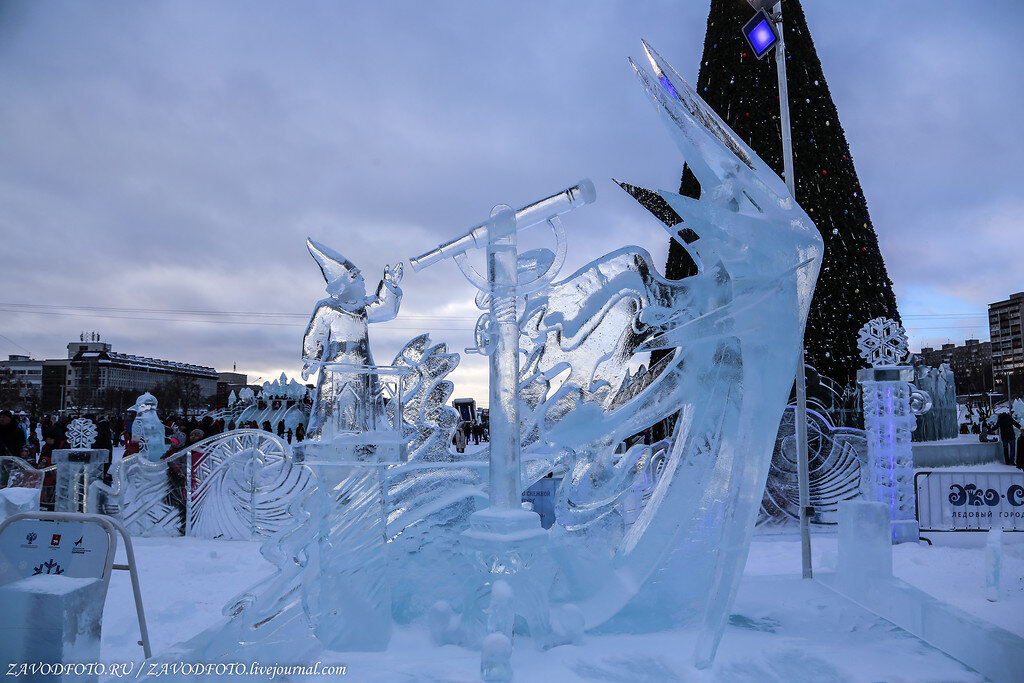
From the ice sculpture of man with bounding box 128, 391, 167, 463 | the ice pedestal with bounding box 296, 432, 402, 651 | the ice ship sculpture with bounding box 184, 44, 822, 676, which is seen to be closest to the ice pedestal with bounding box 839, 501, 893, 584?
the ice ship sculpture with bounding box 184, 44, 822, 676

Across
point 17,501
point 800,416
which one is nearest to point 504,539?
point 800,416

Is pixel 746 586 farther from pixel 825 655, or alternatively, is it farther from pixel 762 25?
pixel 762 25

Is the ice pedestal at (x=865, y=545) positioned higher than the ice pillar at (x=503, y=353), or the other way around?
the ice pillar at (x=503, y=353)

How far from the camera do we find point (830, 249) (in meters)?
12.5

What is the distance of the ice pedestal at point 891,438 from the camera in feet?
26.7

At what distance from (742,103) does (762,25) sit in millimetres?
7321

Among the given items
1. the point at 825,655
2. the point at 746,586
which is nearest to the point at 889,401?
the point at 746,586

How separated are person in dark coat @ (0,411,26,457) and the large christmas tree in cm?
1319

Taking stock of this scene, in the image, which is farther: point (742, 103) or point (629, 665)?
point (742, 103)

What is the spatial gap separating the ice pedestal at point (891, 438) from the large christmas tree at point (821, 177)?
4.20 meters

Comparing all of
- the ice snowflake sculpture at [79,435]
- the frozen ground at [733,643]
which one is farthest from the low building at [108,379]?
the frozen ground at [733,643]

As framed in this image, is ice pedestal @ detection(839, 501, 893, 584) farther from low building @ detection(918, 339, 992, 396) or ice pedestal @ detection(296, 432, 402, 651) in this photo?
low building @ detection(918, 339, 992, 396)

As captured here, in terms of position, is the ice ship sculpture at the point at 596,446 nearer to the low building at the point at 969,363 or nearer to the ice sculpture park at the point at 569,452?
the ice sculpture park at the point at 569,452

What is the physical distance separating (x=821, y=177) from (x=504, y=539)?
11.8 meters
